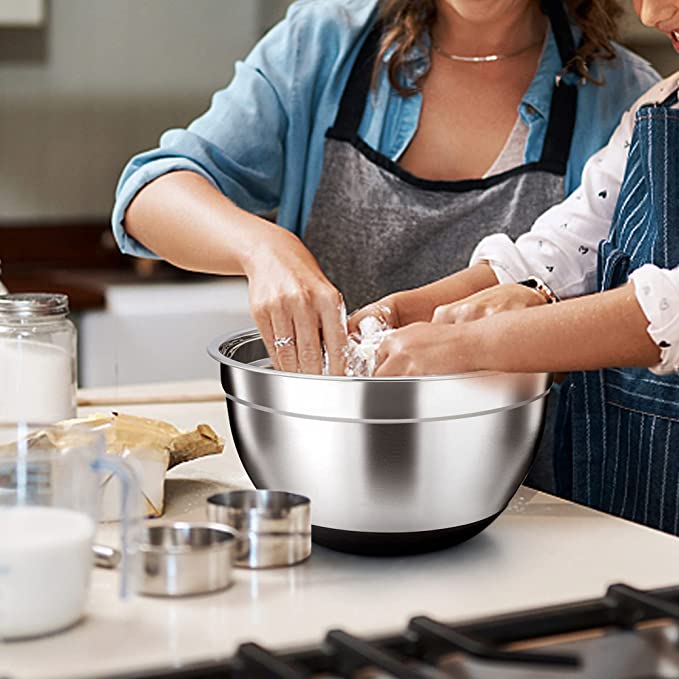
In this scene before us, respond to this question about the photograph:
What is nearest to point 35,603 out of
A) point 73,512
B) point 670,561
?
point 73,512

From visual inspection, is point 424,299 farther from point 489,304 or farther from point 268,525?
point 268,525

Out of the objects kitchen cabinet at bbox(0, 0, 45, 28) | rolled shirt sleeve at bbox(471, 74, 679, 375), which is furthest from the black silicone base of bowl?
kitchen cabinet at bbox(0, 0, 45, 28)

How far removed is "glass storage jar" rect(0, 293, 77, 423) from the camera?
48.0 inches

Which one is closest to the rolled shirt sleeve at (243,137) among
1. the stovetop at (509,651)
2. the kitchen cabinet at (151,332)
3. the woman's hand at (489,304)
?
the woman's hand at (489,304)

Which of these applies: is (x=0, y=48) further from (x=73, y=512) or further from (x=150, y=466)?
(x=73, y=512)

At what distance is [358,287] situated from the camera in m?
1.67

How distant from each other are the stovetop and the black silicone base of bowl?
0.17 metres

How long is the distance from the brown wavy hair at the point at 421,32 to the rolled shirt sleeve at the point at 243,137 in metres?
0.14

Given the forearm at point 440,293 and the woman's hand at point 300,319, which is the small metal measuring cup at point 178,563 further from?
the forearm at point 440,293

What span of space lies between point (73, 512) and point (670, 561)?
0.47 metres

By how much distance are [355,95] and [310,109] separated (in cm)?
7

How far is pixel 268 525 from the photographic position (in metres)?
0.88

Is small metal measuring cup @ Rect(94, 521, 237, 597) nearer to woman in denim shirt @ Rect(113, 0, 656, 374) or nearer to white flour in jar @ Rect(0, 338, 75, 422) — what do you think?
white flour in jar @ Rect(0, 338, 75, 422)

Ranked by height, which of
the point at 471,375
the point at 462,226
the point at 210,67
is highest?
the point at 210,67
